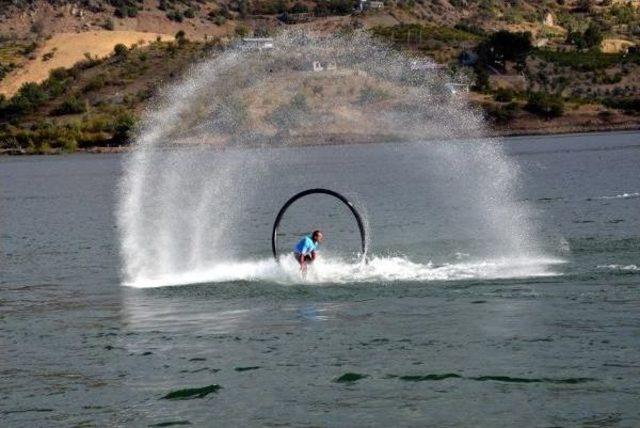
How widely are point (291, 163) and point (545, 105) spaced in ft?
129

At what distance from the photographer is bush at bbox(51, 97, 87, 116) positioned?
165775 mm

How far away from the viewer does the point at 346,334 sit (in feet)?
84.3

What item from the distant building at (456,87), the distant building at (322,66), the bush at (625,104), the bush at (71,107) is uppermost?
the distant building at (322,66)

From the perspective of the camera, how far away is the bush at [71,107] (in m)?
166

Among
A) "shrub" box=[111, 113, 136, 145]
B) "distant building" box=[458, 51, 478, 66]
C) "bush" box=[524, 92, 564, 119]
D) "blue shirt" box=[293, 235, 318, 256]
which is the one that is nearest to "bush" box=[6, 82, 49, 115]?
"shrub" box=[111, 113, 136, 145]

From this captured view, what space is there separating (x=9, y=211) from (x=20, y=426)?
55.4m

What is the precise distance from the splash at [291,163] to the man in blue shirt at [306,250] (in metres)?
0.82

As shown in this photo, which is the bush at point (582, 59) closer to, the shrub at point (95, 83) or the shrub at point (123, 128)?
the shrub at point (123, 128)

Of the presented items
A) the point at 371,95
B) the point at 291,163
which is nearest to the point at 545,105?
the point at 371,95

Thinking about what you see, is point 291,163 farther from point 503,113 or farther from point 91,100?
point 91,100

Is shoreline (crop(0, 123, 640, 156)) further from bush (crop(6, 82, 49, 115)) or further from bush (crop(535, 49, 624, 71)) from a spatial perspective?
bush (crop(535, 49, 624, 71))

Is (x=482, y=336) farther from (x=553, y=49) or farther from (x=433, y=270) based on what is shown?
(x=553, y=49)

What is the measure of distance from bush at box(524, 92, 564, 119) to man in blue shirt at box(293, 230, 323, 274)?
4476 inches

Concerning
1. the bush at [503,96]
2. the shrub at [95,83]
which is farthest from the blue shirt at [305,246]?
A: the shrub at [95,83]
